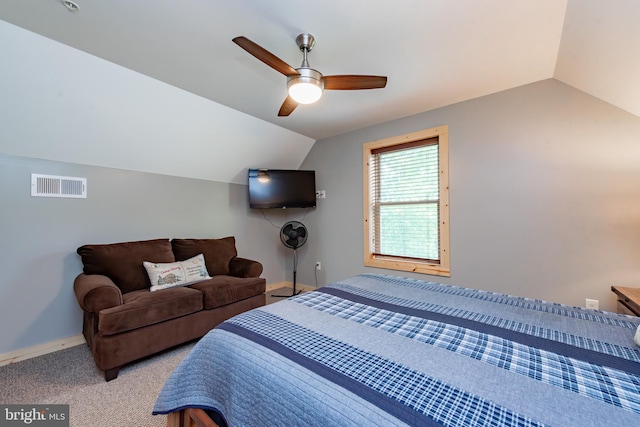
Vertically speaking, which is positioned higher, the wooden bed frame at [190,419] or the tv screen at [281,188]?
the tv screen at [281,188]

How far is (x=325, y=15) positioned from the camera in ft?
5.34

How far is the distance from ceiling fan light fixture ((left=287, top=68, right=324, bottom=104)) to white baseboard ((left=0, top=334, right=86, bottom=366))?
3.00 metres

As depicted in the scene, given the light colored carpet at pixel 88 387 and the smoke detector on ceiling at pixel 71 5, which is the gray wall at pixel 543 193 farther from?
the smoke detector on ceiling at pixel 71 5

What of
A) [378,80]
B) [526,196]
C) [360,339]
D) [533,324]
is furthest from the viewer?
[526,196]

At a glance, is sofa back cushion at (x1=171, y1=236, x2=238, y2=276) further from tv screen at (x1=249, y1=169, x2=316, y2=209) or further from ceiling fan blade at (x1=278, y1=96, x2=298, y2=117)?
ceiling fan blade at (x1=278, y1=96, x2=298, y2=117)

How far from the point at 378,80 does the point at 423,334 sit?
63.2 inches

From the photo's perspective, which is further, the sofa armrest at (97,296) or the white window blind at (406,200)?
the white window blind at (406,200)

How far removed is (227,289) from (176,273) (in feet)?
1.81

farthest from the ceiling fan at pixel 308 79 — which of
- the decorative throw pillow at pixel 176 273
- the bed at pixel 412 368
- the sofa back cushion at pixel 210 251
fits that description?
the sofa back cushion at pixel 210 251

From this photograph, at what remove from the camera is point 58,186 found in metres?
2.50

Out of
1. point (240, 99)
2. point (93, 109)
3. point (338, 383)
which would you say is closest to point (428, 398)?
point (338, 383)

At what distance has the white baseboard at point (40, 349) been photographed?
2.21m

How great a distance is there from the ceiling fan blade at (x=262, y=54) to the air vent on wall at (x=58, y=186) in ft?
7.49

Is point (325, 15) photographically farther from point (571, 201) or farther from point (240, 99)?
point (571, 201)
